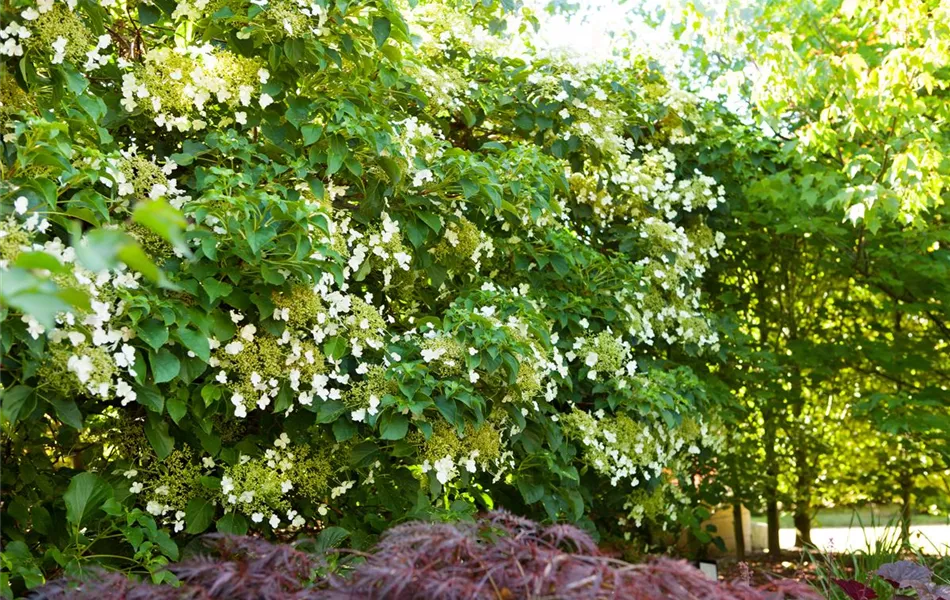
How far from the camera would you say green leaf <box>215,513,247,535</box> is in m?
2.69

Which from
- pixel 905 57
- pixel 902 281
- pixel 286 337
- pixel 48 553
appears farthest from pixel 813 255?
pixel 48 553

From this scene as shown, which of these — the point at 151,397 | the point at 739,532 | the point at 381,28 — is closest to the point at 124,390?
the point at 151,397

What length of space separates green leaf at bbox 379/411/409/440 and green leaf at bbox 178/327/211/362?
0.56 metres

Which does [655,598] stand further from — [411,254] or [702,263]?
[702,263]

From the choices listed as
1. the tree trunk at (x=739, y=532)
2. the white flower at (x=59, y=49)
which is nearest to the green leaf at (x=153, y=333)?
the white flower at (x=59, y=49)

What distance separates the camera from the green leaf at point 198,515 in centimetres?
271

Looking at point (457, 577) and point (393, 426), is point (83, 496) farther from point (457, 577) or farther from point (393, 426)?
point (457, 577)

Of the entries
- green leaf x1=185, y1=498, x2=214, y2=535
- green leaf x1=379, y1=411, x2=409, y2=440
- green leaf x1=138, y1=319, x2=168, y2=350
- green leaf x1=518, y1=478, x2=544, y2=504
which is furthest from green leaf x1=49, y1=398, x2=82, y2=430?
green leaf x1=518, y1=478, x2=544, y2=504

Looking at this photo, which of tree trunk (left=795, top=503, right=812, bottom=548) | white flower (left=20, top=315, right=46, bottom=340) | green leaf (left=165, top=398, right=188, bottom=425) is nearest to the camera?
white flower (left=20, top=315, right=46, bottom=340)

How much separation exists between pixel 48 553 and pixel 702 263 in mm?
3520

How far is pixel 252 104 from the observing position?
299 centimetres

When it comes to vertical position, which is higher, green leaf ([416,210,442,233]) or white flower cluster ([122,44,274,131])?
white flower cluster ([122,44,274,131])

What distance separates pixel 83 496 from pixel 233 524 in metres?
0.45

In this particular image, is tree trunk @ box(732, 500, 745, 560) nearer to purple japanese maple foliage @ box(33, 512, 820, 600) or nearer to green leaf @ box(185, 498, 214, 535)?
green leaf @ box(185, 498, 214, 535)
